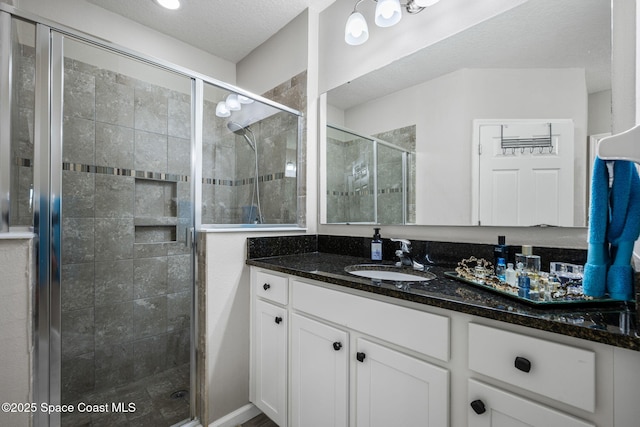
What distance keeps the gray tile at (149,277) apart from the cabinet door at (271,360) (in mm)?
673

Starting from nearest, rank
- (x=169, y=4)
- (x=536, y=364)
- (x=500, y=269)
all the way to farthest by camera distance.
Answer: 1. (x=536, y=364)
2. (x=500, y=269)
3. (x=169, y=4)

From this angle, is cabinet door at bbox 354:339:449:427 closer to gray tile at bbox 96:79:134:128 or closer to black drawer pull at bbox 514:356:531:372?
black drawer pull at bbox 514:356:531:372

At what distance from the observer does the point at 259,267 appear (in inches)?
59.7

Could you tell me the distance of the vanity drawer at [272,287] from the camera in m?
1.35

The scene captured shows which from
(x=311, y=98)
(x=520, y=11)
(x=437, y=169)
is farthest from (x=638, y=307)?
(x=311, y=98)

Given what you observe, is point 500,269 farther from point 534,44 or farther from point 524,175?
point 534,44

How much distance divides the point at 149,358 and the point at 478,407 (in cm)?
184

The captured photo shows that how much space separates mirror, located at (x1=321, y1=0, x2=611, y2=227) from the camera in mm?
1038

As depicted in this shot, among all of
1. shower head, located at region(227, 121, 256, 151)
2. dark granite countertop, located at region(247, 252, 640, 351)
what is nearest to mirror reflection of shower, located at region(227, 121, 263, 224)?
shower head, located at region(227, 121, 256, 151)

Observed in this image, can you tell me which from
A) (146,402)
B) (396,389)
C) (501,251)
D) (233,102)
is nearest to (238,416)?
(146,402)

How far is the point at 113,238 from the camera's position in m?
1.66

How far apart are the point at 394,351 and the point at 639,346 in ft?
1.90

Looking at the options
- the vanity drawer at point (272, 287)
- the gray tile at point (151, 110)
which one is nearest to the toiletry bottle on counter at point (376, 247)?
the vanity drawer at point (272, 287)

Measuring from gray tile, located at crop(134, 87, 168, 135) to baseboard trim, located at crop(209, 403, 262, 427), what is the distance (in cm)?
170
